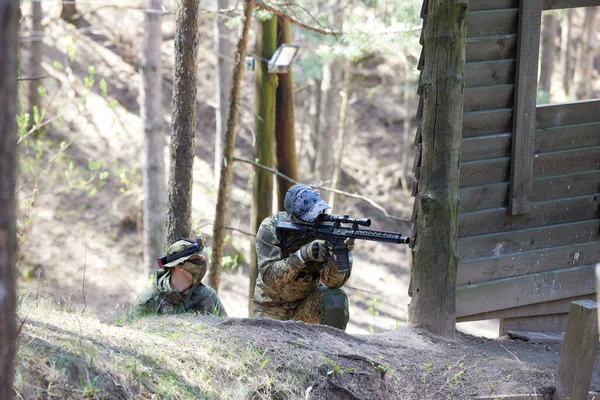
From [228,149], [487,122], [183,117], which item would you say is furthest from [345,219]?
[228,149]

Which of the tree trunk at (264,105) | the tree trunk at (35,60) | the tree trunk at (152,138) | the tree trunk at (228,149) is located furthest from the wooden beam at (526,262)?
the tree trunk at (35,60)

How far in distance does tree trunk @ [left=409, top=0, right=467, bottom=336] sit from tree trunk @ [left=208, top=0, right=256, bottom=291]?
10.8ft

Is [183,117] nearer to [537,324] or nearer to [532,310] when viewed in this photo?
[532,310]

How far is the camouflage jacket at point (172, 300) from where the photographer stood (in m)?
5.29

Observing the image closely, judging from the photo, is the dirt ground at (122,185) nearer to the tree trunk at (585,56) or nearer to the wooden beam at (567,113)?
the wooden beam at (567,113)

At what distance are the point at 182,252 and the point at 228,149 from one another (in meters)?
3.19

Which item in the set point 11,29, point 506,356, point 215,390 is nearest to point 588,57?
point 506,356

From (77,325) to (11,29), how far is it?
2.33m

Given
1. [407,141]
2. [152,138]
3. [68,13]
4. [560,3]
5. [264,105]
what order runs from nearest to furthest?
[560,3], [264,105], [152,138], [68,13], [407,141]

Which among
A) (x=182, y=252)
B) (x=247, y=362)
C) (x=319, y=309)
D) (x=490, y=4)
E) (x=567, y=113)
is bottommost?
(x=319, y=309)

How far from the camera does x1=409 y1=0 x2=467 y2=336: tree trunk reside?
5.04 meters

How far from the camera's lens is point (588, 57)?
58.0 ft

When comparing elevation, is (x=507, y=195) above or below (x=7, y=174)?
below

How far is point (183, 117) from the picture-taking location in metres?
5.97
